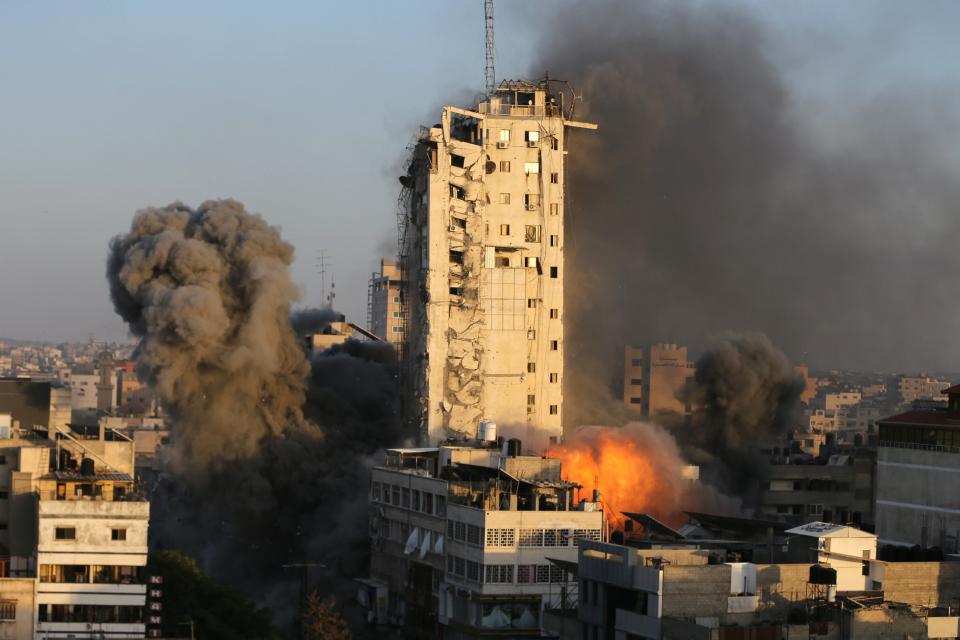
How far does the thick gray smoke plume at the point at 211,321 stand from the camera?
108 meters

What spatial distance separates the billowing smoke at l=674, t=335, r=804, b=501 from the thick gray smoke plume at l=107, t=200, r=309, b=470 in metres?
27.0

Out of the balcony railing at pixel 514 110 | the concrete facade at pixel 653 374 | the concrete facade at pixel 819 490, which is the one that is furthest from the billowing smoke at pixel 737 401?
the concrete facade at pixel 653 374

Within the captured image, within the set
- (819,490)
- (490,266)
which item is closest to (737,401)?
(819,490)

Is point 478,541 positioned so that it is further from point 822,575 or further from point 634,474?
point 634,474

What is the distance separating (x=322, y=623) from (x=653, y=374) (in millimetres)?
100921

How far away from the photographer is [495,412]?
113438 millimetres

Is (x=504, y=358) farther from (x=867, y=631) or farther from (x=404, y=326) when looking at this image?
(x=867, y=631)

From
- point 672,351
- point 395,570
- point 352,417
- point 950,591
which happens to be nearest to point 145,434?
point 672,351

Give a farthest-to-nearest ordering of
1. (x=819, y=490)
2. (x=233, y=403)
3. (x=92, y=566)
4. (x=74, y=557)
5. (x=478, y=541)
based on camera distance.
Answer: (x=819, y=490) < (x=233, y=403) < (x=478, y=541) < (x=92, y=566) < (x=74, y=557)

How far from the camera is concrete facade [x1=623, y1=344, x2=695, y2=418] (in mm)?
181163

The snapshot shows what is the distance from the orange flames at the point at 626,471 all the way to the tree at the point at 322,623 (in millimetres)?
17777

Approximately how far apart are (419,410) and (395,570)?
20.5 m

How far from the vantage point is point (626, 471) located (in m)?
106

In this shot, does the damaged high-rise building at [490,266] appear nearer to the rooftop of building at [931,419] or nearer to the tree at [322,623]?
the tree at [322,623]
